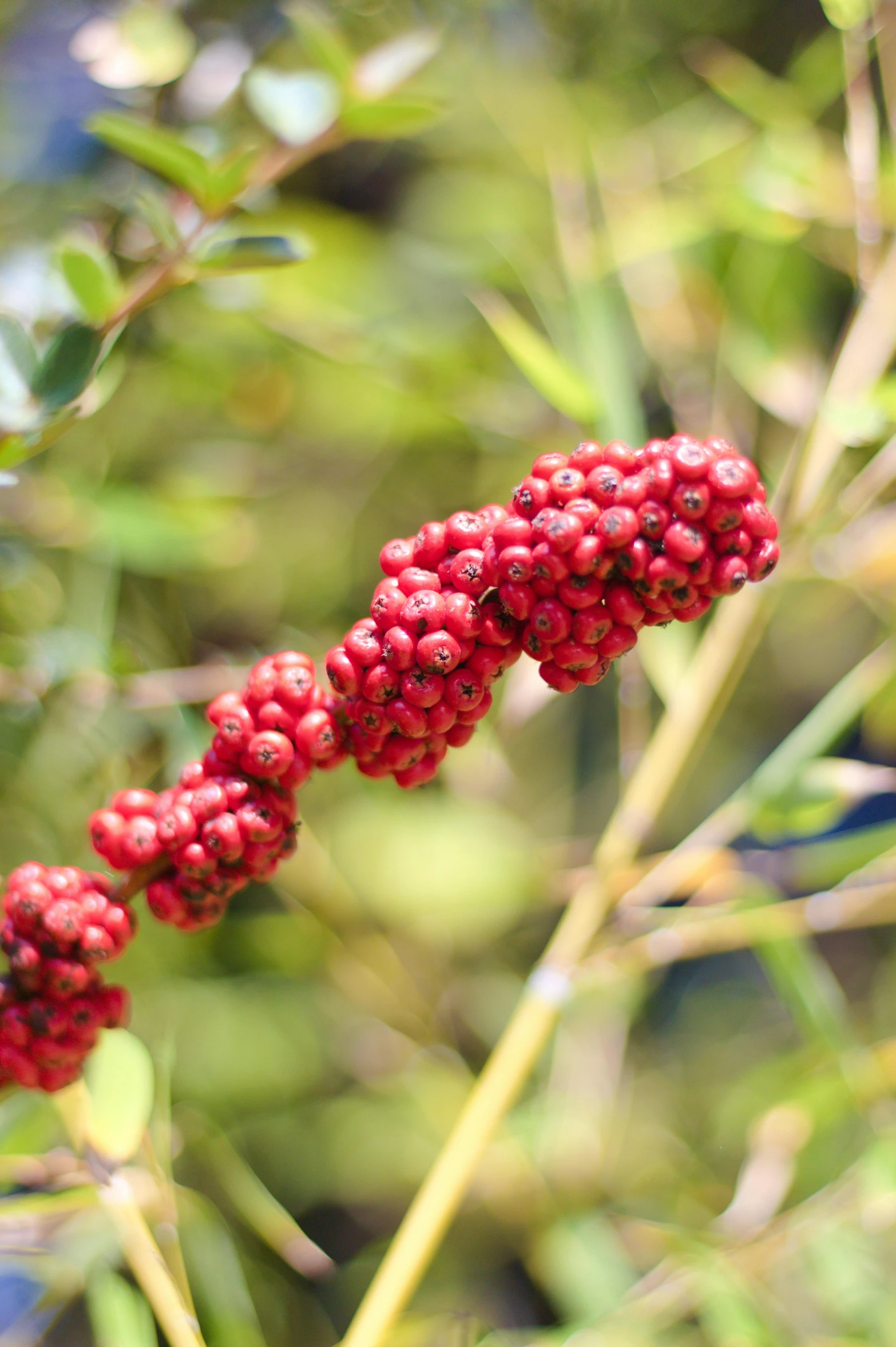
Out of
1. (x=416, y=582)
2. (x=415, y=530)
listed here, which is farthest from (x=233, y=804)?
(x=415, y=530)

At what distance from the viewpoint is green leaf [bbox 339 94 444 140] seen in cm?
60

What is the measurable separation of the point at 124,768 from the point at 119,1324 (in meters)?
0.36

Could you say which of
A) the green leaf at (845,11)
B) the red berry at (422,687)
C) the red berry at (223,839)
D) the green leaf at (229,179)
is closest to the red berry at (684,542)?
the red berry at (422,687)

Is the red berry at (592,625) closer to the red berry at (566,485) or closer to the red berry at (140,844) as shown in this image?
the red berry at (566,485)

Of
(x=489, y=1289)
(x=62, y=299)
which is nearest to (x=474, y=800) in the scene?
(x=489, y=1289)

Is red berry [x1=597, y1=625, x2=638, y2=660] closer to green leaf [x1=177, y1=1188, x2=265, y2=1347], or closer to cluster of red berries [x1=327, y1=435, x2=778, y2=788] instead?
cluster of red berries [x1=327, y1=435, x2=778, y2=788]

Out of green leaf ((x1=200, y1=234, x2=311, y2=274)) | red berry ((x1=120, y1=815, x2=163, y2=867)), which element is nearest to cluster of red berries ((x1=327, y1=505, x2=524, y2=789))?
red berry ((x1=120, y1=815, x2=163, y2=867))

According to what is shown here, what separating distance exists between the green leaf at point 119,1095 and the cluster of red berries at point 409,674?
59mm

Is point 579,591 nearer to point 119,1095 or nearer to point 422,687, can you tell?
point 422,687

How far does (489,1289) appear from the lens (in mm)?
919

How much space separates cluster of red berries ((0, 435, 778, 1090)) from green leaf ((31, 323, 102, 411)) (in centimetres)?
19

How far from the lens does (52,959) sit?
0.44m

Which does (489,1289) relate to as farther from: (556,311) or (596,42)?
(596,42)

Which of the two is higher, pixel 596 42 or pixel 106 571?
pixel 596 42
